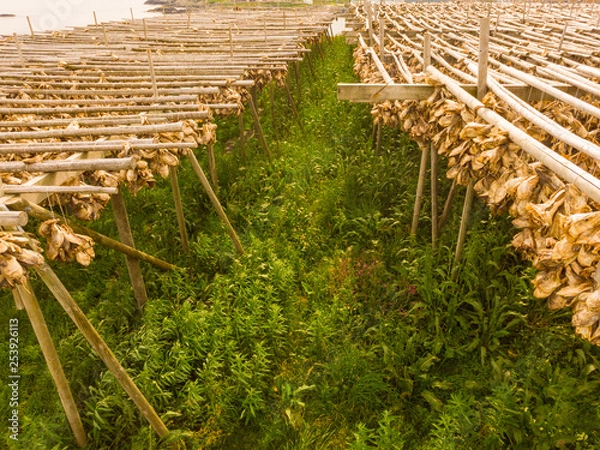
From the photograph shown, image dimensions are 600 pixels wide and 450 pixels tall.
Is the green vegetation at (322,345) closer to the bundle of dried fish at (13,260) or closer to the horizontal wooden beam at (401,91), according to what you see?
the horizontal wooden beam at (401,91)

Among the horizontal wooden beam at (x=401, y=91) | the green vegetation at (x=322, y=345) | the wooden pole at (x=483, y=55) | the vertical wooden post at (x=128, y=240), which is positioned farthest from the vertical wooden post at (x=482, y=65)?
the vertical wooden post at (x=128, y=240)

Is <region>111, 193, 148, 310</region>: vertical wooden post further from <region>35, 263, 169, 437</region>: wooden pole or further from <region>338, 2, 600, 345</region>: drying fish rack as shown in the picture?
<region>338, 2, 600, 345</region>: drying fish rack

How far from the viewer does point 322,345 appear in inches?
Answer: 172

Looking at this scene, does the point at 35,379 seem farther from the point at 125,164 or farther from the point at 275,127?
the point at 275,127

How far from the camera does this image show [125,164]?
107 inches

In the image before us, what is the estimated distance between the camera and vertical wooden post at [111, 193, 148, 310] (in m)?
4.00

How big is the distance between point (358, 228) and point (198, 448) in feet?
12.2

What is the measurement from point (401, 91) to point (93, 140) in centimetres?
315

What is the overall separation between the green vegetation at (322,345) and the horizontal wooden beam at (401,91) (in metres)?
1.79

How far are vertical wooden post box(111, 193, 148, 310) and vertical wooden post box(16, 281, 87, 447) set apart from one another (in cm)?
124

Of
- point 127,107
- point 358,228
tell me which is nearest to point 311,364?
point 358,228

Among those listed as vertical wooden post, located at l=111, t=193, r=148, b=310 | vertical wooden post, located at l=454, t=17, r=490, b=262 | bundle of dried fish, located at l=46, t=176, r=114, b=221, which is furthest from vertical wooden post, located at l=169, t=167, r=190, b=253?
vertical wooden post, located at l=454, t=17, r=490, b=262

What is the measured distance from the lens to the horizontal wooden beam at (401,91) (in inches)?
148

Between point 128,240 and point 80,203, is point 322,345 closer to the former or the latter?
point 128,240
